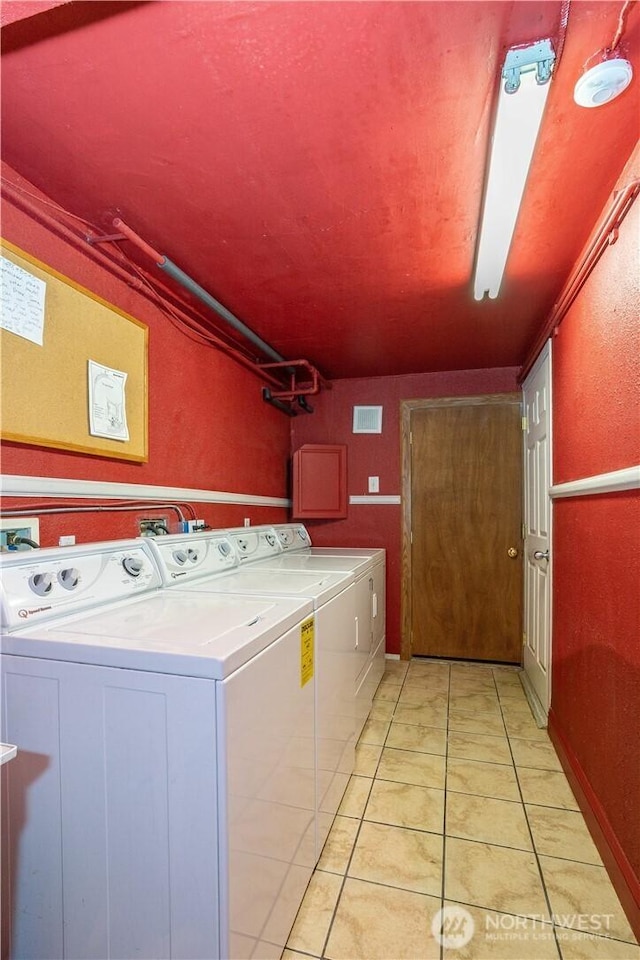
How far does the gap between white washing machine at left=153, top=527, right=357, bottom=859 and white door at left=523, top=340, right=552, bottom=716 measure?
1.19m

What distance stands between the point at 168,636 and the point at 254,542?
146 cm

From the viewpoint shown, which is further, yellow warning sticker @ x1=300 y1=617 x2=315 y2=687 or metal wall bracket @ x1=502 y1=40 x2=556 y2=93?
yellow warning sticker @ x1=300 y1=617 x2=315 y2=687

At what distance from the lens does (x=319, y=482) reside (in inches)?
135

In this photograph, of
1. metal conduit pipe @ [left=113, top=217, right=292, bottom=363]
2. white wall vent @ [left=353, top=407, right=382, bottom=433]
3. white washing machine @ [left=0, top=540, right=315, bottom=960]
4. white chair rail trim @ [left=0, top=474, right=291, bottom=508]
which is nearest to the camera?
white washing machine @ [left=0, top=540, right=315, bottom=960]

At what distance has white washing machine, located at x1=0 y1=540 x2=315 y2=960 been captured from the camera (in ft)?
2.84

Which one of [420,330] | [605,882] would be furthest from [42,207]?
[605,882]

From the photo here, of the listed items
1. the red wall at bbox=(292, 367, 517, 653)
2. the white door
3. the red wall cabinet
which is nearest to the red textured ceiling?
the white door

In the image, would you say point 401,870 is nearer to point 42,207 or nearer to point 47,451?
point 47,451

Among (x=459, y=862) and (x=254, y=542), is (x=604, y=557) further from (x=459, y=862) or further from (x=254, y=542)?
(x=254, y=542)

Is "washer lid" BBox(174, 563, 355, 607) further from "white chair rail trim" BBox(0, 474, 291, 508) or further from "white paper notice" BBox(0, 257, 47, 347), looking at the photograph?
"white paper notice" BBox(0, 257, 47, 347)

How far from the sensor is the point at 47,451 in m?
1.45

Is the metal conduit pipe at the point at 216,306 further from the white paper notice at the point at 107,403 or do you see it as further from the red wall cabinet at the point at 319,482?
the red wall cabinet at the point at 319,482
